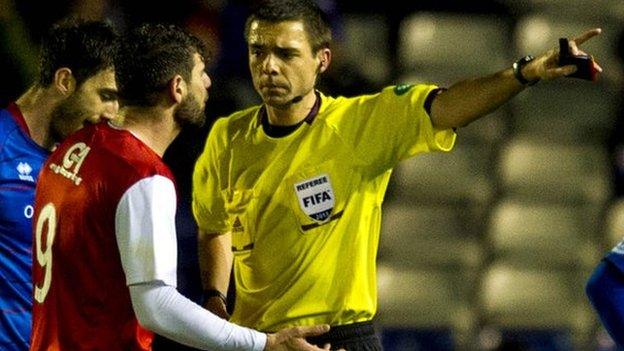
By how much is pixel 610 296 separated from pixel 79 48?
2.08 metres

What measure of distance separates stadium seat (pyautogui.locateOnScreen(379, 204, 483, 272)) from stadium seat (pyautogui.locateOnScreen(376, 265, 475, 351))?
7cm

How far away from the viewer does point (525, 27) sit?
999 centimetres

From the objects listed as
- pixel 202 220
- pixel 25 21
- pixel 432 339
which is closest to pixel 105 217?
pixel 202 220

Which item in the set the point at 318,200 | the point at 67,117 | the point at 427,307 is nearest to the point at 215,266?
the point at 318,200

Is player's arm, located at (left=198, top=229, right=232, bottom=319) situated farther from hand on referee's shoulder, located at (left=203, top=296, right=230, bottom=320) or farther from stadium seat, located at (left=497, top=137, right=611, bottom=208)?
stadium seat, located at (left=497, top=137, right=611, bottom=208)

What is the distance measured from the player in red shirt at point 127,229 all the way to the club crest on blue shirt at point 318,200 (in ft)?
1.98

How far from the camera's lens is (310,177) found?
5.25 meters

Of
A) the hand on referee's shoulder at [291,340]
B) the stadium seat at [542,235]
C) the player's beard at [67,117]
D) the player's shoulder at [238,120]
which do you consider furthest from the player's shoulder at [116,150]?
the stadium seat at [542,235]

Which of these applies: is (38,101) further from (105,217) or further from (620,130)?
(620,130)

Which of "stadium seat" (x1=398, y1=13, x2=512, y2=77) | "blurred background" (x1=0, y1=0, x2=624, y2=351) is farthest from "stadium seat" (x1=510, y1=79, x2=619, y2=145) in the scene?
"stadium seat" (x1=398, y1=13, x2=512, y2=77)

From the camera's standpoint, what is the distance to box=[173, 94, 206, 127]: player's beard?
15.5 ft

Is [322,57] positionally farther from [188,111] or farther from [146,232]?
[146,232]

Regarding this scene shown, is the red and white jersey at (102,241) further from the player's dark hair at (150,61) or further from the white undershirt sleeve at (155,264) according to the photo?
the player's dark hair at (150,61)

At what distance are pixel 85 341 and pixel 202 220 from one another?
122cm
